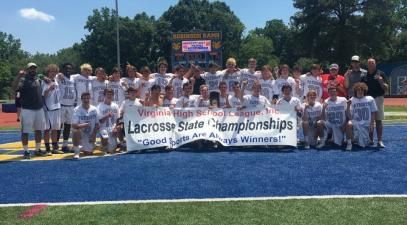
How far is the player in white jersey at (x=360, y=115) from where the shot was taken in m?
9.78

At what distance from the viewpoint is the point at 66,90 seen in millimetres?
10484

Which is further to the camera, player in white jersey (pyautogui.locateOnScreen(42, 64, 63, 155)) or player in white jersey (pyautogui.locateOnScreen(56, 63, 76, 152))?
player in white jersey (pyautogui.locateOnScreen(56, 63, 76, 152))

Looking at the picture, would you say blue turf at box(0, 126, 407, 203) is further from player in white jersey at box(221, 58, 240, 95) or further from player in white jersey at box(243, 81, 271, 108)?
player in white jersey at box(221, 58, 240, 95)

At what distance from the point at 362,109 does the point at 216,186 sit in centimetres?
461

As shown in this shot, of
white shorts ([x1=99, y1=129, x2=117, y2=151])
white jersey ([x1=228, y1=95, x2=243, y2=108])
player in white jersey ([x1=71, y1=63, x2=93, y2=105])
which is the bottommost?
white shorts ([x1=99, y1=129, x2=117, y2=151])

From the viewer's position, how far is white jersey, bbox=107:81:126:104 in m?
10.8

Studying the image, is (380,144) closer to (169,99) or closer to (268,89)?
(268,89)

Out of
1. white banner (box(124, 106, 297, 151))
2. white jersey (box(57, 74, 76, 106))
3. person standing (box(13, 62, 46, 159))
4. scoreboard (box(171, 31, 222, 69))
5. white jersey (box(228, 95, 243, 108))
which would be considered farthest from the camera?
scoreboard (box(171, 31, 222, 69))

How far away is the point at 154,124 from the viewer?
1014 cm

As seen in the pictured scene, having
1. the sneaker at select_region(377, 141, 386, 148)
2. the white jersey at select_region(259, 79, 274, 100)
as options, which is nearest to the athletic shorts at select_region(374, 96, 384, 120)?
the sneaker at select_region(377, 141, 386, 148)

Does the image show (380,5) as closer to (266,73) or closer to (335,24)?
(335,24)

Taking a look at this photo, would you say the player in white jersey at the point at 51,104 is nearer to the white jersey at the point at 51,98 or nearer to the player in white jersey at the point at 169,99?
the white jersey at the point at 51,98

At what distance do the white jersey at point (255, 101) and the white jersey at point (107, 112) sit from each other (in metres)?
2.93

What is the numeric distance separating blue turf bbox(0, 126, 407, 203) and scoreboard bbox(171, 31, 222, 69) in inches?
802
